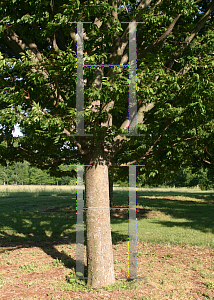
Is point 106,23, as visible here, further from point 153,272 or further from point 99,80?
point 153,272

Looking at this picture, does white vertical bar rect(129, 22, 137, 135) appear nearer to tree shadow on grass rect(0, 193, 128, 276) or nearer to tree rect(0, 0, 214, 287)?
tree rect(0, 0, 214, 287)

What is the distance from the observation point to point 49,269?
6.46m

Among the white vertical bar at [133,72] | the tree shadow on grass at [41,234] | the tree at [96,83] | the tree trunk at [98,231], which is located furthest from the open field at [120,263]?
the white vertical bar at [133,72]

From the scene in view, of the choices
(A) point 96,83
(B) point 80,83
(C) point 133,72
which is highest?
(C) point 133,72

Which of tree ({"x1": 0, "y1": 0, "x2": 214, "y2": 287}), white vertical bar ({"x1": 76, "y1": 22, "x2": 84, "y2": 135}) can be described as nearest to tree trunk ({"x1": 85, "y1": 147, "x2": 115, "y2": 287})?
tree ({"x1": 0, "y1": 0, "x2": 214, "y2": 287})

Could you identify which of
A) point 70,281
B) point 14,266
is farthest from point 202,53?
point 14,266

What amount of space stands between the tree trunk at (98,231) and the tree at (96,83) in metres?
0.02

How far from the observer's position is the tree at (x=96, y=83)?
14.8 feet

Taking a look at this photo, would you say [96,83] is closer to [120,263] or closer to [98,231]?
[98,231]

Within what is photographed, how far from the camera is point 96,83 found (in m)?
5.11

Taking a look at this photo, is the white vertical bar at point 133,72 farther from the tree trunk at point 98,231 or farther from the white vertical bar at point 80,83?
the tree trunk at point 98,231

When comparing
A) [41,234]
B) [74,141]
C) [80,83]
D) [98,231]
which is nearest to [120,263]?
[98,231]

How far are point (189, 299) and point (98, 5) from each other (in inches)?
218

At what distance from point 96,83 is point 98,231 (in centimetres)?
298
